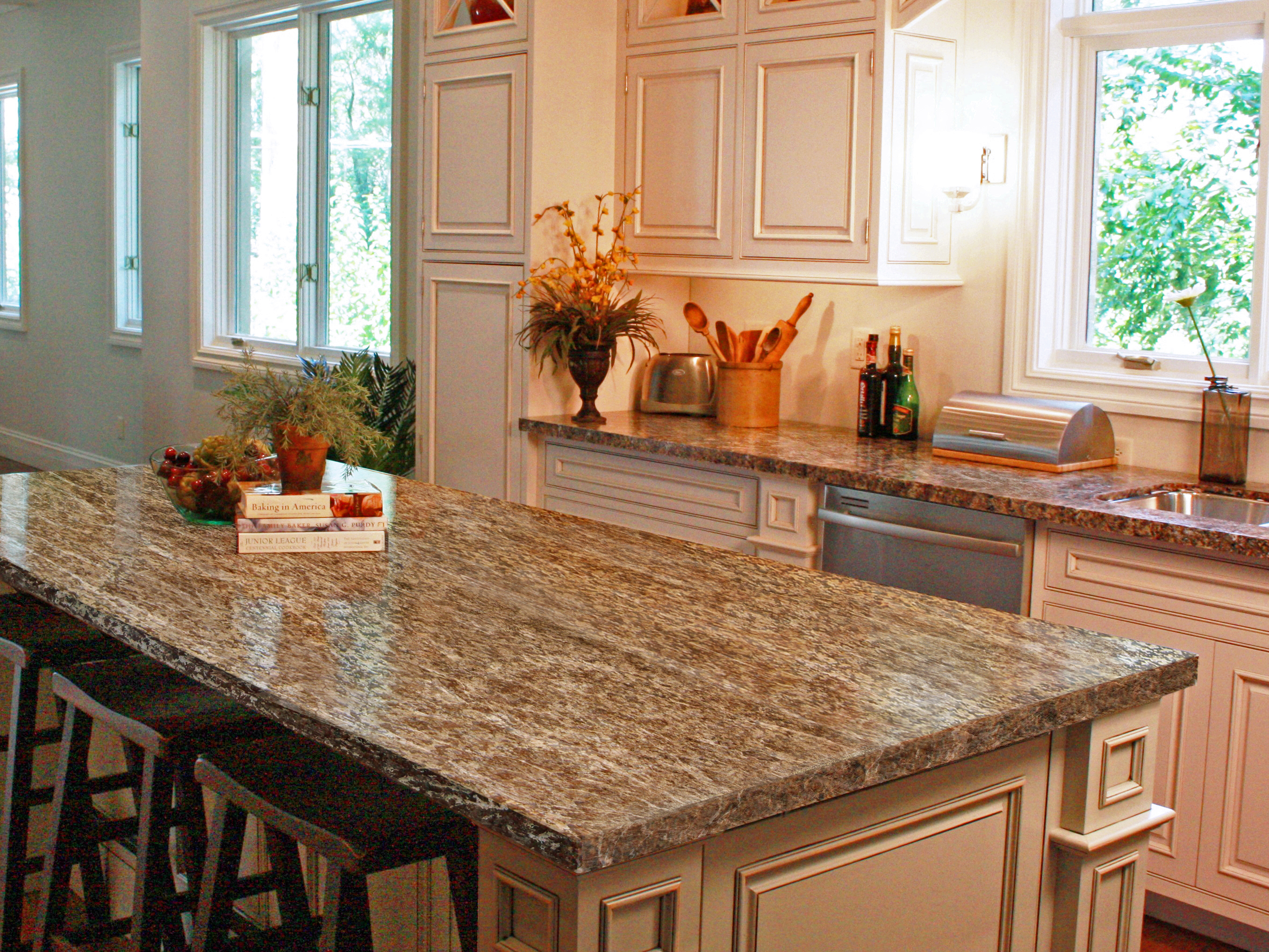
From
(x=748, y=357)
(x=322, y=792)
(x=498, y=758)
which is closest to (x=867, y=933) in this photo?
(x=498, y=758)

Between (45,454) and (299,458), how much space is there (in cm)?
667

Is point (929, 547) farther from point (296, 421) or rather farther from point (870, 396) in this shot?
point (296, 421)

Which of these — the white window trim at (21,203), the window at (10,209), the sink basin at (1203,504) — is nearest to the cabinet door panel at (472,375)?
the sink basin at (1203,504)

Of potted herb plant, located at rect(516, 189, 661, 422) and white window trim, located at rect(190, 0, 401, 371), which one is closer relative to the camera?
potted herb plant, located at rect(516, 189, 661, 422)

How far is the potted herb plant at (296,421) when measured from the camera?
2.57 meters

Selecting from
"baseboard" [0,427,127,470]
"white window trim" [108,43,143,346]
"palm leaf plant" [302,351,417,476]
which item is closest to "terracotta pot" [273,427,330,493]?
"palm leaf plant" [302,351,417,476]

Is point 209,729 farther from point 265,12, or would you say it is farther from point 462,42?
point 265,12

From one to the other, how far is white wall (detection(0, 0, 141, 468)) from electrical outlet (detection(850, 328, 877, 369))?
172 inches

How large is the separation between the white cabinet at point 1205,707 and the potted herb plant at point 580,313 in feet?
5.69

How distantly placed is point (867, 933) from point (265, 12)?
18.3 feet

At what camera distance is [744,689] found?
157cm

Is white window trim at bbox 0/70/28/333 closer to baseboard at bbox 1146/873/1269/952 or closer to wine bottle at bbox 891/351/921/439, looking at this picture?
wine bottle at bbox 891/351/921/439

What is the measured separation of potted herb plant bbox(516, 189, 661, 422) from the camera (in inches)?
162

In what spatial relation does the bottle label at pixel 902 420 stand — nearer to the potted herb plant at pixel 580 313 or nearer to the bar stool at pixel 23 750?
the potted herb plant at pixel 580 313
